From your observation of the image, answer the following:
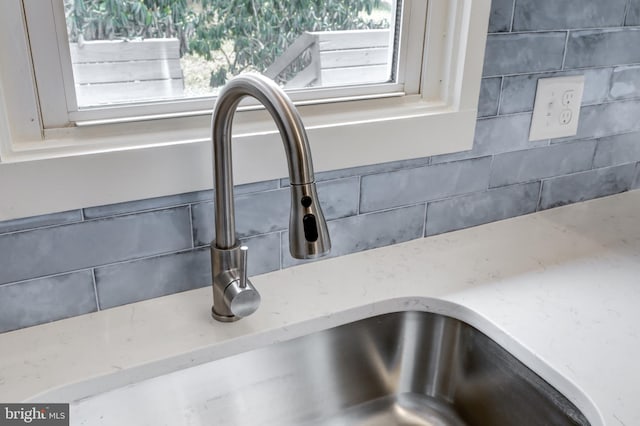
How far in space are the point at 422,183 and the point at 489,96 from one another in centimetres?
20

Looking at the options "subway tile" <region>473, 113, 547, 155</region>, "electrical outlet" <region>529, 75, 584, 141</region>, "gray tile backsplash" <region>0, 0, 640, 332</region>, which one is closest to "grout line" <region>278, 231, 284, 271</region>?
"gray tile backsplash" <region>0, 0, 640, 332</region>

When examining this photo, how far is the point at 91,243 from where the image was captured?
0.77m

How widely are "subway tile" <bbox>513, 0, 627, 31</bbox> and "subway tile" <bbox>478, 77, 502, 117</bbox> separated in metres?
0.10

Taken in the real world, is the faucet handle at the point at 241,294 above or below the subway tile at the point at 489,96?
below

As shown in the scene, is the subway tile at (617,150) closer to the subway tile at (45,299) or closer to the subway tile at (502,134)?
the subway tile at (502,134)

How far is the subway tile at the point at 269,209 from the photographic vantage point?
84cm

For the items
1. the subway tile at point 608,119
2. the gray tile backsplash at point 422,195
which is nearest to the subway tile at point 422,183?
the gray tile backsplash at point 422,195

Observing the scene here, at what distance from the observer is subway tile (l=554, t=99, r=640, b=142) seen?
116 cm

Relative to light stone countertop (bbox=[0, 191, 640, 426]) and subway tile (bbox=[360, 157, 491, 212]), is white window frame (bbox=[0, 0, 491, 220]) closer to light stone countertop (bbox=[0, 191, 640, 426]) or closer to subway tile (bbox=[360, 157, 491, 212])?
subway tile (bbox=[360, 157, 491, 212])

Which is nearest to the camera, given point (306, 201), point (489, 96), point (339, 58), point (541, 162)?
point (306, 201)

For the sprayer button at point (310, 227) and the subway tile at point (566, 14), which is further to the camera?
the subway tile at point (566, 14)

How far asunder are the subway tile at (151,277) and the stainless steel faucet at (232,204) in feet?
0.29

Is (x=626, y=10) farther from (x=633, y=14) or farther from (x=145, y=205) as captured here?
(x=145, y=205)

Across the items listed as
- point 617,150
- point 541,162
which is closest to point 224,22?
point 541,162
